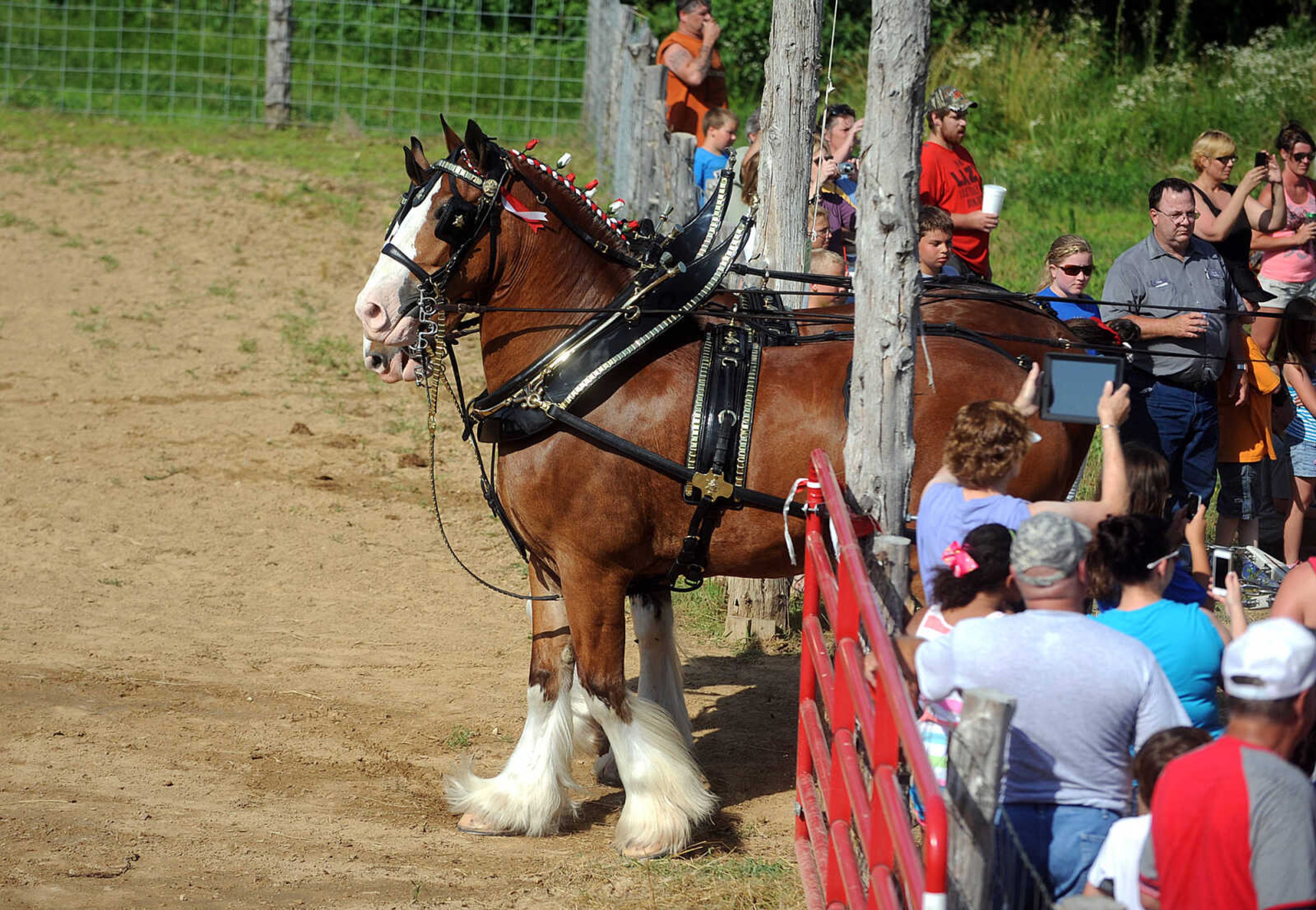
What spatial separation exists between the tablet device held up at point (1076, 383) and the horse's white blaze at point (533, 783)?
2140 mm

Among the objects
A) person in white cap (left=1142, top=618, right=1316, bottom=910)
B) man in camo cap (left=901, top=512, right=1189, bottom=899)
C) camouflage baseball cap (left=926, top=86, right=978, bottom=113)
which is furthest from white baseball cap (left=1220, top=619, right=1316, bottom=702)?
camouflage baseball cap (left=926, top=86, right=978, bottom=113)

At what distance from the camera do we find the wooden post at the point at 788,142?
6.41 meters

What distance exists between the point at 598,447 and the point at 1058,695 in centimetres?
208

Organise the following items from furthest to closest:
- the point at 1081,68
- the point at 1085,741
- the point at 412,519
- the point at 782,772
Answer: the point at 1081,68 < the point at 412,519 < the point at 782,772 < the point at 1085,741

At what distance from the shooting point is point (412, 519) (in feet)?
27.1

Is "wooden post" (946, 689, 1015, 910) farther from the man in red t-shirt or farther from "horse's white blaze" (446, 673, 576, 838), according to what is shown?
the man in red t-shirt

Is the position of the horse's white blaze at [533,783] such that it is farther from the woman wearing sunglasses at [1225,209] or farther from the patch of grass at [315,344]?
the patch of grass at [315,344]

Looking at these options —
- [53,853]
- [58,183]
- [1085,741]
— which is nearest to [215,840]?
[53,853]

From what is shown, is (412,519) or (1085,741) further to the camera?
(412,519)

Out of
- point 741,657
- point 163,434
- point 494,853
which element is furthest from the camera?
point 163,434

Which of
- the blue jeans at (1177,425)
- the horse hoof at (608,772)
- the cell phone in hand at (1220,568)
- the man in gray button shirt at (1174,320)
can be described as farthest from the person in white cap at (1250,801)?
the blue jeans at (1177,425)

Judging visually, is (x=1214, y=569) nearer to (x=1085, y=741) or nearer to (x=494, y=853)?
(x=1085, y=741)

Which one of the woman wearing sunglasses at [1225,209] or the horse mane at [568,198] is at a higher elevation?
the woman wearing sunglasses at [1225,209]

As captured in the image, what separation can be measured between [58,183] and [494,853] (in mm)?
11432
